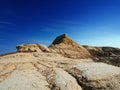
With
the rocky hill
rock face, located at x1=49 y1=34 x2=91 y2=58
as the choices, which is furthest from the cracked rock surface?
rock face, located at x1=49 y1=34 x2=91 y2=58

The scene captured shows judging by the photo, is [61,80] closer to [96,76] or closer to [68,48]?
[96,76]

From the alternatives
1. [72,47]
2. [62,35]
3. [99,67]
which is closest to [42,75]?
[99,67]

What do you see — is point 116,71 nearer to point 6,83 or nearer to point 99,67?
point 99,67

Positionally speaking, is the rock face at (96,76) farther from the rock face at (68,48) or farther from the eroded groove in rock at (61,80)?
the rock face at (68,48)

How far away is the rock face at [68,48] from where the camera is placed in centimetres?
2190

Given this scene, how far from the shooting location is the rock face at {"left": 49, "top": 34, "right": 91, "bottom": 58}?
21.9m

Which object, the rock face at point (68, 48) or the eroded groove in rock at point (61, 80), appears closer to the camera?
the eroded groove in rock at point (61, 80)

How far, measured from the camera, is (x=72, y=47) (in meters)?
24.5

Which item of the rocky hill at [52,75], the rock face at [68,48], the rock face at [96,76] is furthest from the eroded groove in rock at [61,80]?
the rock face at [68,48]

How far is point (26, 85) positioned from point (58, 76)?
7.37 ft

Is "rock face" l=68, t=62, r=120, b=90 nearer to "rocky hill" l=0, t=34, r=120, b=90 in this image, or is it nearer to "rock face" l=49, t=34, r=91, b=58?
"rocky hill" l=0, t=34, r=120, b=90

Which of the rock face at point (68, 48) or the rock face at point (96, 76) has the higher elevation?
the rock face at point (68, 48)

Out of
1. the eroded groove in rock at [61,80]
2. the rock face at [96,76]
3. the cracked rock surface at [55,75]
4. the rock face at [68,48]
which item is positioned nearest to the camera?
the cracked rock surface at [55,75]

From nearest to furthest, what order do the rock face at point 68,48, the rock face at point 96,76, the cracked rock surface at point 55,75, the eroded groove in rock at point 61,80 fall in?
the cracked rock surface at point 55,75, the eroded groove in rock at point 61,80, the rock face at point 96,76, the rock face at point 68,48
